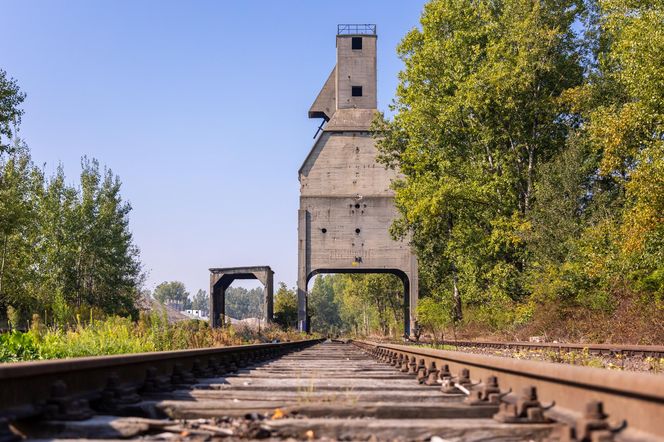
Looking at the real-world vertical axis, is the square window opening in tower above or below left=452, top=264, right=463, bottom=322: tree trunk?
above


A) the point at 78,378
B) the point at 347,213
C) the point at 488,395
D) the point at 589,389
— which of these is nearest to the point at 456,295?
the point at 347,213

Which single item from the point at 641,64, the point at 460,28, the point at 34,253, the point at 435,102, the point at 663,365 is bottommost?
the point at 663,365

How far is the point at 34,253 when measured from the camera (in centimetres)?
5084

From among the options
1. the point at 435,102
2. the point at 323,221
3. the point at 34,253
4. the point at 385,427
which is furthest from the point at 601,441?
the point at 34,253

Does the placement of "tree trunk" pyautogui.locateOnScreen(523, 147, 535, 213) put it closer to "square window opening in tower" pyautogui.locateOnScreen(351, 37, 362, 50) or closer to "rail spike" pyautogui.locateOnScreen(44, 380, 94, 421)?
"square window opening in tower" pyautogui.locateOnScreen(351, 37, 362, 50)

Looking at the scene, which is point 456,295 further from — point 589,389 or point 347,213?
point 589,389

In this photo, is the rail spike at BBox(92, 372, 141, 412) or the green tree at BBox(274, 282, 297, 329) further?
the green tree at BBox(274, 282, 297, 329)

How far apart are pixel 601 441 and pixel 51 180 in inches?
2220

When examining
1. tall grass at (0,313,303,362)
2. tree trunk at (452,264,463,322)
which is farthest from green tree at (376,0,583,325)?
tall grass at (0,313,303,362)

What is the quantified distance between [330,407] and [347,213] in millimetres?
39513

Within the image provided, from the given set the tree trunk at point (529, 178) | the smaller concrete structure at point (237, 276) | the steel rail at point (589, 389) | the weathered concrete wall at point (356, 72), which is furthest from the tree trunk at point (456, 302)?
the steel rail at point (589, 389)

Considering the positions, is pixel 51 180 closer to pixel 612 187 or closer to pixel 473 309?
pixel 473 309

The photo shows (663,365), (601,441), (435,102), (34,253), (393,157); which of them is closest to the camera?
(601,441)

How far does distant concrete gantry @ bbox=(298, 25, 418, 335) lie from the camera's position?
4350 centimetres
